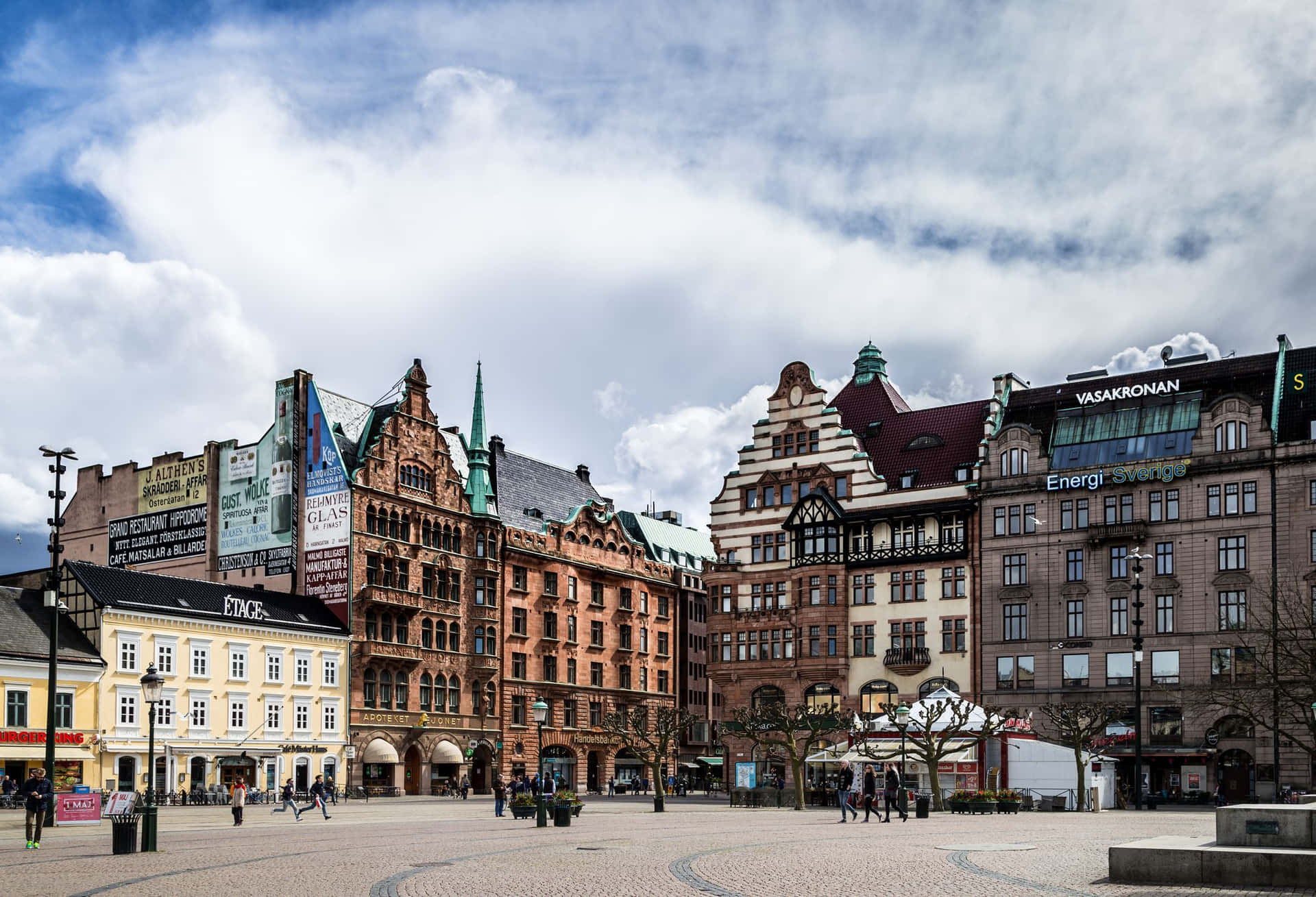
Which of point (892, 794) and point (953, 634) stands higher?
point (953, 634)

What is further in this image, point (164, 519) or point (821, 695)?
point (164, 519)

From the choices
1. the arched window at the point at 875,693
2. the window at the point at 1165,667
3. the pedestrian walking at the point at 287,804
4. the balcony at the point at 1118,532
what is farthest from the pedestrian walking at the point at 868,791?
the arched window at the point at 875,693

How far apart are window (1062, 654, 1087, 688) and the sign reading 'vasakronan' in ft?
45.0

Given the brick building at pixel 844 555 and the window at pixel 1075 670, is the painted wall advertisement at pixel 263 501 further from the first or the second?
the window at pixel 1075 670

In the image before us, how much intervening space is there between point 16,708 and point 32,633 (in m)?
3.64

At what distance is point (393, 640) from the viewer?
86312 mm

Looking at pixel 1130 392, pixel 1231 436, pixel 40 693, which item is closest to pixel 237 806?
pixel 40 693

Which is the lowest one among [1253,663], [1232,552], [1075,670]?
[1075,670]

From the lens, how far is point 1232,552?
7400 centimetres

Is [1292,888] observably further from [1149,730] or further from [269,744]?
[269,744]

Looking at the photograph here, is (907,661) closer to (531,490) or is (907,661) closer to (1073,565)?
(1073,565)

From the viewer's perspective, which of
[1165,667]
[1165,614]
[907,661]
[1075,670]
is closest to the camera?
[1165,667]

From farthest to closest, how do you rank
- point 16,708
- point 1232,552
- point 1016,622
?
point 1016,622, point 1232,552, point 16,708

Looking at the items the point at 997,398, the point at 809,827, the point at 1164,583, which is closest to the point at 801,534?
the point at 997,398
